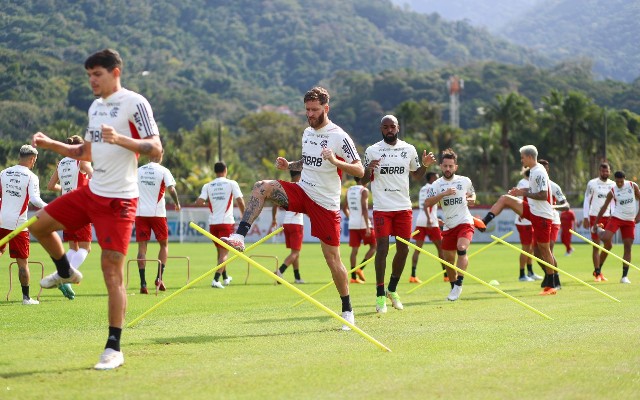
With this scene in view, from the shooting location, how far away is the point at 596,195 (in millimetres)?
22500

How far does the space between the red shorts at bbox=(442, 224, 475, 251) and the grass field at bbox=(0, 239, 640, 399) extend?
86cm

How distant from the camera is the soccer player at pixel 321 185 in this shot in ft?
35.6

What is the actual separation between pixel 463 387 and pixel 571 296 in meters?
9.40

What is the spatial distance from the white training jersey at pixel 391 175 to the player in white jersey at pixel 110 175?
5.60m

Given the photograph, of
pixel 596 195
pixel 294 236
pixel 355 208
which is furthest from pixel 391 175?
pixel 596 195

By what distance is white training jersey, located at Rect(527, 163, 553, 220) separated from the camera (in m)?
16.8

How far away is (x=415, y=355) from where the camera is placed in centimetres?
880

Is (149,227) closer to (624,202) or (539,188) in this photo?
(539,188)

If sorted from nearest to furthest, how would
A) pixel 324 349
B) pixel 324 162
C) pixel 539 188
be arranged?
1. pixel 324 349
2. pixel 324 162
3. pixel 539 188

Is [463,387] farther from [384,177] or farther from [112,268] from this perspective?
[384,177]

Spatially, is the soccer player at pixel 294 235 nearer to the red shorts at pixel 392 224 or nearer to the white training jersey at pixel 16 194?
the white training jersey at pixel 16 194

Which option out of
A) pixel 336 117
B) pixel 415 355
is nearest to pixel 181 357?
pixel 415 355

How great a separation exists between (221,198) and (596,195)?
831cm

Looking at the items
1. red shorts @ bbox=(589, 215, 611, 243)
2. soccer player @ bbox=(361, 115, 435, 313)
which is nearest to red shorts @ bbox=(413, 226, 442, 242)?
red shorts @ bbox=(589, 215, 611, 243)
